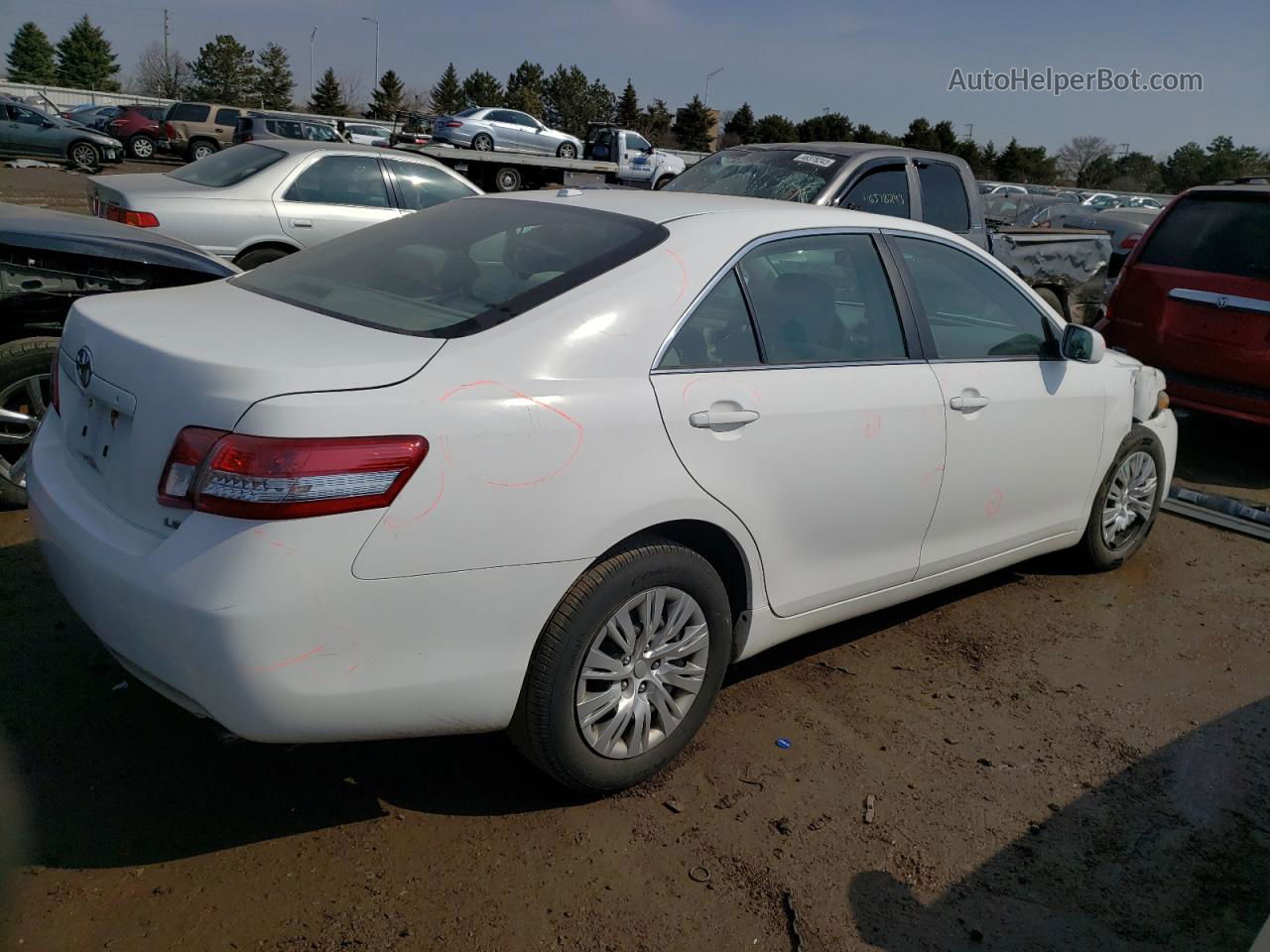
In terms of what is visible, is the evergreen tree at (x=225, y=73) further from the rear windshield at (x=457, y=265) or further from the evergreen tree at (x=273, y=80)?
the rear windshield at (x=457, y=265)

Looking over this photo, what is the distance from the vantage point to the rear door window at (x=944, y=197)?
7.87 m

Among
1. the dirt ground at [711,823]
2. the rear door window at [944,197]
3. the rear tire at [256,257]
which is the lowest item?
the dirt ground at [711,823]

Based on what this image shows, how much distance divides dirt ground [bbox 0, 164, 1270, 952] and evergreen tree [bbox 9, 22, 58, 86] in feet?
308

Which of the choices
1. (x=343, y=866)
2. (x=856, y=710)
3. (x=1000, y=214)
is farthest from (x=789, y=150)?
(x=1000, y=214)

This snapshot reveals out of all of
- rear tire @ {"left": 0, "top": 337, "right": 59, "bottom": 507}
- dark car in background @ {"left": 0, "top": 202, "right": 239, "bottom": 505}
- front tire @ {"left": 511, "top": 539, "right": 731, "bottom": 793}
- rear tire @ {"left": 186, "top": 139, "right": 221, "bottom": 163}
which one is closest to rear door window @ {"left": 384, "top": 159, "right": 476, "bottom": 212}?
dark car in background @ {"left": 0, "top": 202, "right": 239, "bottom": 505}

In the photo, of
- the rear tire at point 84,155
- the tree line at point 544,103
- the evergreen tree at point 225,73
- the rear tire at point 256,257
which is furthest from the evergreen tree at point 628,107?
the rear tire at point 256,257

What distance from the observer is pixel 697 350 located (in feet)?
9.80

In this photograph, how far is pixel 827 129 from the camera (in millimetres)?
49406

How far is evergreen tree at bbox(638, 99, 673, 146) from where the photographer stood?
218 feet

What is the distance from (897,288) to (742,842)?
6.47 feet

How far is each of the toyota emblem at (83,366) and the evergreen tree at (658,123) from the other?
6589 cm

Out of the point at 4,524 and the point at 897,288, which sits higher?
the point at 897,288

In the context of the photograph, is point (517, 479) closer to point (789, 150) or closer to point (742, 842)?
point (742, 842)

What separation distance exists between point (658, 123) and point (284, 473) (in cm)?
7007
